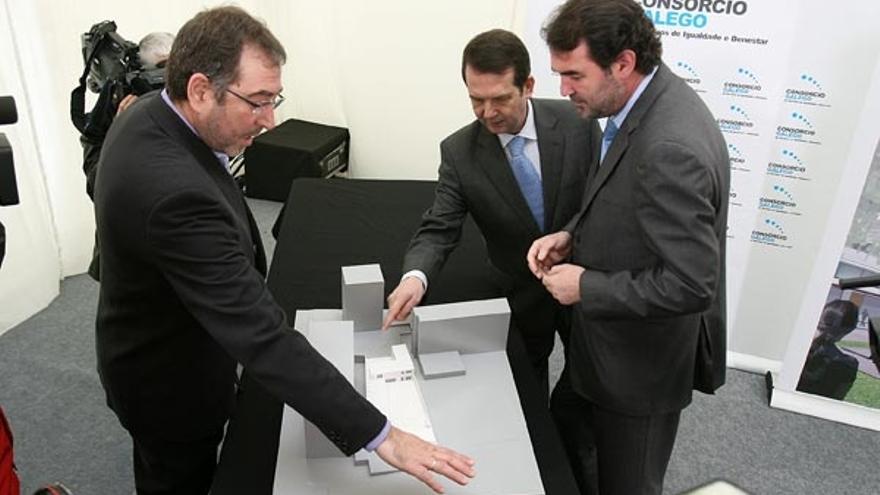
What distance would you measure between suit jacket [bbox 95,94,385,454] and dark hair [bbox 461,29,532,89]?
663 millimetres

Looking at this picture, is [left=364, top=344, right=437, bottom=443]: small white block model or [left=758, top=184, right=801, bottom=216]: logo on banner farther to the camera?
[left=758, top=184, right=801, bottom=216]: logo on banner

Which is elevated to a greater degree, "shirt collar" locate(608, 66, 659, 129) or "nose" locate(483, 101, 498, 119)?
"shirt collar" locate(608, 66, 659, 129)

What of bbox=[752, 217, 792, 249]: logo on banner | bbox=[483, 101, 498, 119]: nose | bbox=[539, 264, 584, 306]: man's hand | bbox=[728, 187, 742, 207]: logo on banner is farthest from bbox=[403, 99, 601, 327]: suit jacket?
bbox=[752, 217, 792, 249]: logo on banner

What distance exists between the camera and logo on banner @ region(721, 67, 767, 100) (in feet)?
8.50

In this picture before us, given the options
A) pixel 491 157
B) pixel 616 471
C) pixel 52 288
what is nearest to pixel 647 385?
pixel 616 471

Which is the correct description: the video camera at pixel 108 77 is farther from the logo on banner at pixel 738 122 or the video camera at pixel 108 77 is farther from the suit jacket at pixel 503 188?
the logo on banner at pixel 738 122

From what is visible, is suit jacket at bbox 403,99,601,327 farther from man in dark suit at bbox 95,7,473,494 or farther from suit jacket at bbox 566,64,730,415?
man in dark suit at bbox 95,7,473,494

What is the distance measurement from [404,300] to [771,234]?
1.73 metres

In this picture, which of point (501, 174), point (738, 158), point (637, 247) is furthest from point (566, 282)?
point (738, 158)

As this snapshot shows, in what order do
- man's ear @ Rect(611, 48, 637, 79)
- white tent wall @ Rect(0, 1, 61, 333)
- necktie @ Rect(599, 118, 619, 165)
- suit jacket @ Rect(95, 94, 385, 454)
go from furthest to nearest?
1. white tent wall @ Rect(0, 1, 61, 333)
2. necktie @ Rect(599, 118, 619, 165)
3. man's ear @ Rect(611, 48, 637, 79)
4. suit jacket @ Rect(95, 94, 385, 454)

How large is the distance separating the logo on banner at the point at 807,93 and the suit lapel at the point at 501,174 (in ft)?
4.20

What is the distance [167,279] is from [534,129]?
101 cm

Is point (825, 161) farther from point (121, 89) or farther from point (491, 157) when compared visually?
point (121, 89)

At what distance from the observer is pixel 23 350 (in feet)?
9.47
